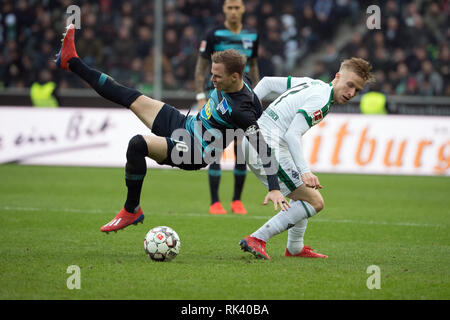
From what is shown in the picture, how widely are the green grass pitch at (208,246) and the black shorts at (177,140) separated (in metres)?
0.75

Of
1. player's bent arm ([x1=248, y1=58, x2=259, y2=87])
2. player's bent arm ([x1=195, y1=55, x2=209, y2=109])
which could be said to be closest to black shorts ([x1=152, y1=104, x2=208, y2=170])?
player's bent arm ([x1=195, y1=55, x2=209, y2=109])

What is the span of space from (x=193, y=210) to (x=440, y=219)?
9.70ft

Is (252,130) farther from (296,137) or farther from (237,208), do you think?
(237,208)

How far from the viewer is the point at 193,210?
8.59m

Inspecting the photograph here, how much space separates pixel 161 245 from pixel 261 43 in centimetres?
1241

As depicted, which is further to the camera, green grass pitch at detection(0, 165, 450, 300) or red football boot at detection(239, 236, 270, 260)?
red football boot at detection(239, 236, 270, 260)

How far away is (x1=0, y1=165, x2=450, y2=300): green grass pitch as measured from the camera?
4363mm

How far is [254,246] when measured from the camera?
5.45 m

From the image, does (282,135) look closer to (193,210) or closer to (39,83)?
(193,210)

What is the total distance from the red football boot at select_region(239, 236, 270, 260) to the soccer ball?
0.52 metres

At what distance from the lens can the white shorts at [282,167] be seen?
561 cm

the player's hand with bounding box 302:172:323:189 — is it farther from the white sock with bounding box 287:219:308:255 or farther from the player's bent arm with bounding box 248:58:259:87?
the player's bent arm with bounding box 248:58:259:87

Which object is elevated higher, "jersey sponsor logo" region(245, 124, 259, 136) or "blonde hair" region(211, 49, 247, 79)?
"blonde hair" region(211, 49, 247, 79)

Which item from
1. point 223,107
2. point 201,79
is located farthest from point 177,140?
point 201,79
